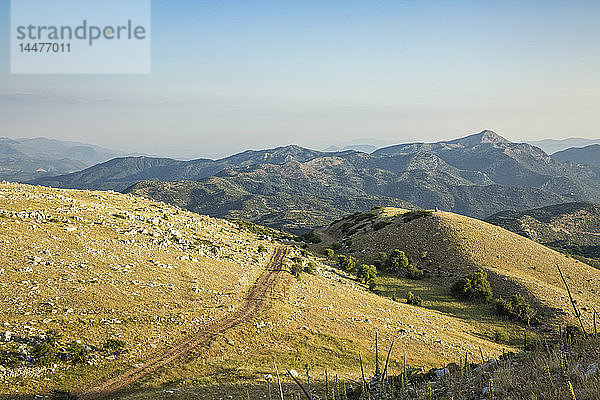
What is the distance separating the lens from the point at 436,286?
55.1 m

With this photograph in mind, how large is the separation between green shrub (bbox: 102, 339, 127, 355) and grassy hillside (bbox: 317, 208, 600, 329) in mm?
38401

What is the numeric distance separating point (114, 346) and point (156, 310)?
5452 millimetres

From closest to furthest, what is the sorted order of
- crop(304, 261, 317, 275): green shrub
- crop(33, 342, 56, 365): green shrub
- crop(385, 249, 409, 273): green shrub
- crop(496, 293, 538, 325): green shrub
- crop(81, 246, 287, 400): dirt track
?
crop(81, 246, 287, 400): dirt track, crop(33, 342, 56, 365): green shrub, crop(496, 293, 538, 325): green shrub, crop(304, 261, 317, 275): green shrub, crop(385, 249, 409, 273): green shrub

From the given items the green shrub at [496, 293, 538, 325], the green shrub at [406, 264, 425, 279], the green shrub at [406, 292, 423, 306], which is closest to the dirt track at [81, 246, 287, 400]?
the green shrub at [406, 292, 423, 306]

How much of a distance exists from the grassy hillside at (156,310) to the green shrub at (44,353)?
160 mm

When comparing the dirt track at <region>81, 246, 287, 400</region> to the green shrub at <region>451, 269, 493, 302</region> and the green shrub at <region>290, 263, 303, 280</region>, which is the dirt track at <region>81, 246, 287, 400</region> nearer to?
the green shrub at <region>290, 263, 303, 280</region>

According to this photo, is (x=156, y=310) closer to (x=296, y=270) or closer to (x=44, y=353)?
(x=44, y=353)

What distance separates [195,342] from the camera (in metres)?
24.3

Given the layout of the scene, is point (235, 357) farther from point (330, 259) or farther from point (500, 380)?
point (330, 259)

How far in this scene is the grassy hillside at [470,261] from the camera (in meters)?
47.9

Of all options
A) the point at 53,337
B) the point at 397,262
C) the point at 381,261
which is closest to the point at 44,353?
the point at 53,337

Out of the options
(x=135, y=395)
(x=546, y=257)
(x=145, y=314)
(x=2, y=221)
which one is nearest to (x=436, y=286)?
(x=546, y=257)

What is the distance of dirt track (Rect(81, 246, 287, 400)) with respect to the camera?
1867 centimetres

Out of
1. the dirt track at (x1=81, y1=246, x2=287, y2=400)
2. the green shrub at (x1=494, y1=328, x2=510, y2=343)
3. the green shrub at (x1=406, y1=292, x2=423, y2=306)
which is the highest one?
the dirt track at (x1=81, y1=246, x2=287, y2=400)
